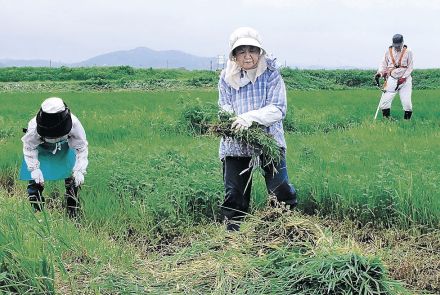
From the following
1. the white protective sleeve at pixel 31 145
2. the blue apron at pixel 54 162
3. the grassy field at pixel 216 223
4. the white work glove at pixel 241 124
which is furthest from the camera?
the blue apron at pixel 54 162

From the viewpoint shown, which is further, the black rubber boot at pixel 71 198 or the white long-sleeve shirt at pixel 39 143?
the black rubber boot at pixel 71 198

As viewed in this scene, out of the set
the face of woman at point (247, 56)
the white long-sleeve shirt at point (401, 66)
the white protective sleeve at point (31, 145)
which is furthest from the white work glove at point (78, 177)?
the white long-sleeve shirt at point (401, 66)

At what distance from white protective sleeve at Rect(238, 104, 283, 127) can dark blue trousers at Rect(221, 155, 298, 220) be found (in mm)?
328

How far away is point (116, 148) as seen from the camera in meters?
7.26

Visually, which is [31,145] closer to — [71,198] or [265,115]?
[71,198]

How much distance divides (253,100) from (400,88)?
6582 mm

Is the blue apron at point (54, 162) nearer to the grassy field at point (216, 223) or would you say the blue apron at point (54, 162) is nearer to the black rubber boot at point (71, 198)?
the black rubber boot at point (71, 198)

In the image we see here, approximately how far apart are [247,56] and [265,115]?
15.6 inches

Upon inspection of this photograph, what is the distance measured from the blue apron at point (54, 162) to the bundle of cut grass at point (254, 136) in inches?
56.5

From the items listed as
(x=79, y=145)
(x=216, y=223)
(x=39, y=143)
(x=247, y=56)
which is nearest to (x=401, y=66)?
(x=216, y=223)

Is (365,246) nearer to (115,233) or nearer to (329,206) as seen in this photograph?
(329,206)

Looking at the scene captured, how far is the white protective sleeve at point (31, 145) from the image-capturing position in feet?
14.3

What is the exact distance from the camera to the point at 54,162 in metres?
4.62

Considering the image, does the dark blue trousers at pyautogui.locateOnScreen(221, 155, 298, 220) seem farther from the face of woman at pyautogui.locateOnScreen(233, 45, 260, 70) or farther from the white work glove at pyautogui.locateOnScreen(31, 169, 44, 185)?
the white work glove at pyautogui.locateOnScreen(31, 169, 44, 185)
